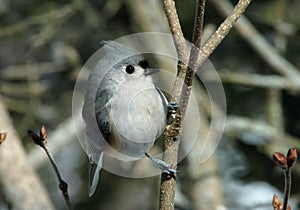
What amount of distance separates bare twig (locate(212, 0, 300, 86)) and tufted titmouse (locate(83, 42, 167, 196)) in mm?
1338

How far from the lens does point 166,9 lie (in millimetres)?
1903

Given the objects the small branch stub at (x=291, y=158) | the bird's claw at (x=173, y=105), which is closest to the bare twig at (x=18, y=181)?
the bird's claw at (x=173, y=105)

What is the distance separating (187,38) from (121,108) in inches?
67.8

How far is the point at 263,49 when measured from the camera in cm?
387

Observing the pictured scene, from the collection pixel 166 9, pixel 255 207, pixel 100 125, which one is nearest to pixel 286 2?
pixel 255 207

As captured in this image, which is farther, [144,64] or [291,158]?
[144,64]

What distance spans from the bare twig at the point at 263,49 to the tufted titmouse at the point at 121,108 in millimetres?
1338

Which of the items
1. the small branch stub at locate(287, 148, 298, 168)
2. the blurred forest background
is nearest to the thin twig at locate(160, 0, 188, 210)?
the small branch stub at locate(287, 148, 298, 168)

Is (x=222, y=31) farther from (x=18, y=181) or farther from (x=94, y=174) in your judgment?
(x=18, y=181)

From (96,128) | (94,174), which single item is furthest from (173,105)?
(94,174)

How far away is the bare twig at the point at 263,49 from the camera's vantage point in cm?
383

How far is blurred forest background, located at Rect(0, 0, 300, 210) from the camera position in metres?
3.84

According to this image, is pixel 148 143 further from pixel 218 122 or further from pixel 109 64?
pixel 218 122

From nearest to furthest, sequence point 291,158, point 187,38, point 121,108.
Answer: point 291,158 < point 121,108 < point 187,38
